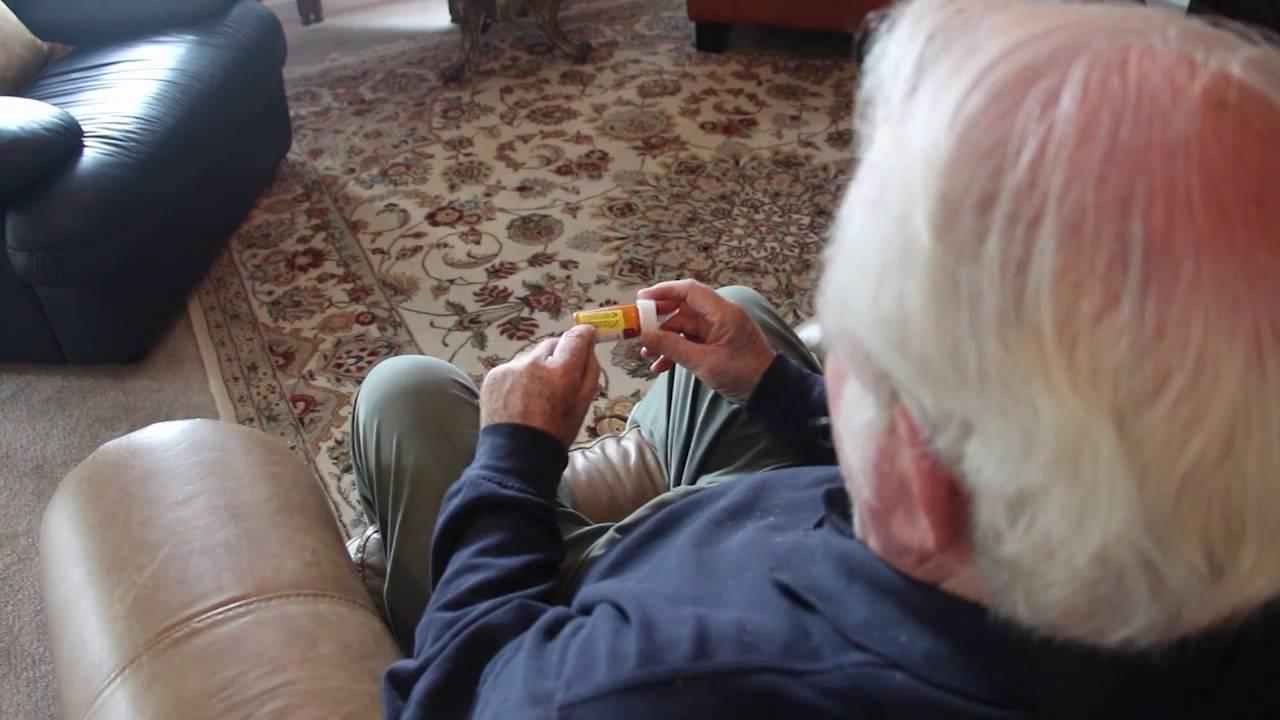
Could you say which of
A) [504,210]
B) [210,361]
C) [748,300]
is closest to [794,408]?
[748,300]

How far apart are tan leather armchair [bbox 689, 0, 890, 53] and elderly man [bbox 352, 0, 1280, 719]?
7.36 ft

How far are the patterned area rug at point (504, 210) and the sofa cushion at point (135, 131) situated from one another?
254 millimetres

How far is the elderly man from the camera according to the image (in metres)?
0.42

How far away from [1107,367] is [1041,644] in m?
0.16

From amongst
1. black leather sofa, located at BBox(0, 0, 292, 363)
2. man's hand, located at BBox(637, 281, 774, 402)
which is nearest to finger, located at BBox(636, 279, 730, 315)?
man's hand, located at BBox(637, 281, 774, 402)

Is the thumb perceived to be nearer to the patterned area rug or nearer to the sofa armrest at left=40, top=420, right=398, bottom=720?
the sofa armrest at left=40, top=420, right=398, bottom=720

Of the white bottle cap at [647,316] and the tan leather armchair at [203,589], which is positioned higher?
the white bottle cap at [647,316]

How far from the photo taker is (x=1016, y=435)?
0.45 meters

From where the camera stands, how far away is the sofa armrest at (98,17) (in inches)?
81.8

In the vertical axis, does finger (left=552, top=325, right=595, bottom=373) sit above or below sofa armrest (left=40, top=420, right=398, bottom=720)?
above

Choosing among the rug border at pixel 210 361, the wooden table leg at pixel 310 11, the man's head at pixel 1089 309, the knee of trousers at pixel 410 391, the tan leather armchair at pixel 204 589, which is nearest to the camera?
the man's head at pixel 1089 309

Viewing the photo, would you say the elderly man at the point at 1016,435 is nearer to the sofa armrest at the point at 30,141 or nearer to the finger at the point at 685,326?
the finger at the point at 685,326

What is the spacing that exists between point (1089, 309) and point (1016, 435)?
2.6 inches

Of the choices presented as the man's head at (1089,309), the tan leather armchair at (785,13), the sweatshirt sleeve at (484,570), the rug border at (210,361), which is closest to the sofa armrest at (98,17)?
the rug border at (210,361)
